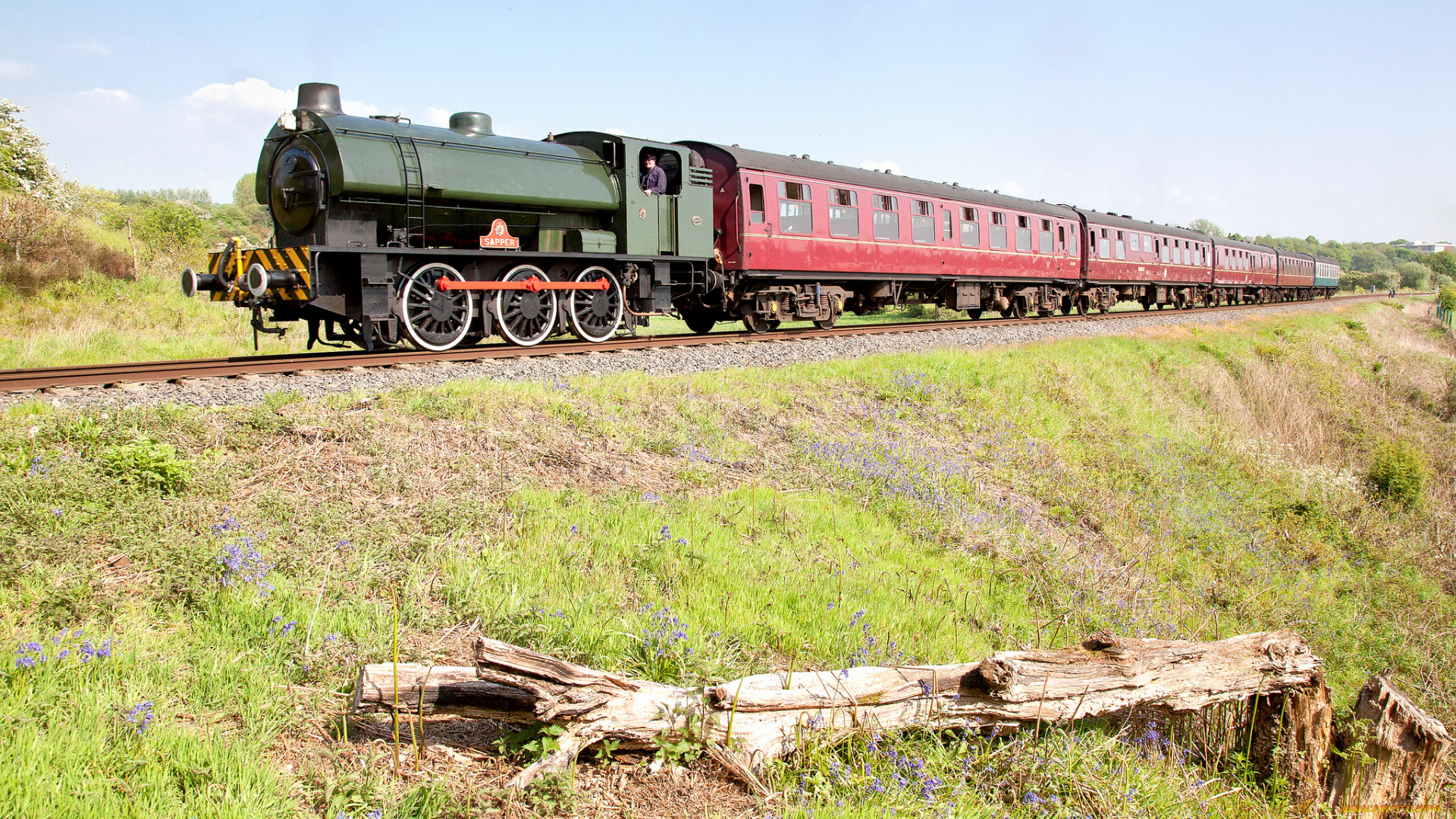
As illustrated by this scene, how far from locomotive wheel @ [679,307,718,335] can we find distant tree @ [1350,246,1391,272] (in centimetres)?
14635

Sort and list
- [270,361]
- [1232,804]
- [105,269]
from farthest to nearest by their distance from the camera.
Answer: [105,269]
[270,361]
[1232,804]

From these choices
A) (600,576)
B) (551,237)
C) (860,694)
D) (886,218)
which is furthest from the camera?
(886,218)

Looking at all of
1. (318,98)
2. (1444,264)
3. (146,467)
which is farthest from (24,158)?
(1444,264)

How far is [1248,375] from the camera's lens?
54.7 feet

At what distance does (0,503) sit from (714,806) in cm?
395

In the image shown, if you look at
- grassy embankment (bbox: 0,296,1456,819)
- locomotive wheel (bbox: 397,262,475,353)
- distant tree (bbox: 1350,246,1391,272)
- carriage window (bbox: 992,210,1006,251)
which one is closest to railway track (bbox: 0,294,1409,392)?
locomotive wheel (bbox: 397,262,475,353)

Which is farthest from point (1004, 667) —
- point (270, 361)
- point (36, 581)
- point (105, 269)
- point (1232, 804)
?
point (105, 269)

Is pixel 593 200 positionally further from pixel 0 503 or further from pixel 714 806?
pixel 714 806

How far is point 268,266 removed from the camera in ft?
28.2

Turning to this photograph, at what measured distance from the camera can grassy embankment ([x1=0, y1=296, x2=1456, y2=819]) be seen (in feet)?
9.37

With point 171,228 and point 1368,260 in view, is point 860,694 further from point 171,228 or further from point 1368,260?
point 1368,260

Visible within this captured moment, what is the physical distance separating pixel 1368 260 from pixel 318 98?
16751cm

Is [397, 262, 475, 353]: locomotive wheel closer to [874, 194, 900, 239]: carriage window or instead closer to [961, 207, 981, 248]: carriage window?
[874, 194, 900, 239]: carriage window

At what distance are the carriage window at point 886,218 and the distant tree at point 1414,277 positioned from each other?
101 metres
